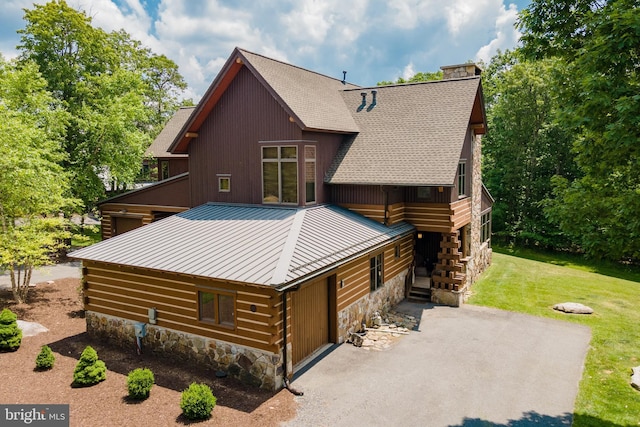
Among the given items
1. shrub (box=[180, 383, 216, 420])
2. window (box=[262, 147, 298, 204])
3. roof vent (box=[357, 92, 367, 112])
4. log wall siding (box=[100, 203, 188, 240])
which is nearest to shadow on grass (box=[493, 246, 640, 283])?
roof vent (box=[357, 92, 367, 112])

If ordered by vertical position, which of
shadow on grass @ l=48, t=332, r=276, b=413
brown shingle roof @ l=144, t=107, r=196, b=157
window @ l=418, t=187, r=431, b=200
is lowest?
shadow on grass @ l=48, t=332, r=276, b=413

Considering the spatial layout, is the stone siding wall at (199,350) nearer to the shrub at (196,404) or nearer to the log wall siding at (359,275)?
the shrub at (196,404)

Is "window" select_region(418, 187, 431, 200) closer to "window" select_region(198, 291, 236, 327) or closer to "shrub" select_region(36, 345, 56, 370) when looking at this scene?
"window" select_region(198, 291, 236, 327)

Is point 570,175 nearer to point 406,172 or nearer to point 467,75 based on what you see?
point 467,75

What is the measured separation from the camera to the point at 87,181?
23.3 meters

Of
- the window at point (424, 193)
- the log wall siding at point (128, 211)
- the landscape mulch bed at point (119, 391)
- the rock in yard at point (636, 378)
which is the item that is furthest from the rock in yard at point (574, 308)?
the log wall siding at point (128, 211)

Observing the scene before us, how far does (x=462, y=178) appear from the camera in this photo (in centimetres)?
1803

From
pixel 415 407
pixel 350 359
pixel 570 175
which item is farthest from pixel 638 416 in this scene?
pixel 570 175

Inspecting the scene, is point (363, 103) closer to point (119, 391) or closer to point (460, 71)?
point (460, 71)

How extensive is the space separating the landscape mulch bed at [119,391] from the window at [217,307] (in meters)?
1.30

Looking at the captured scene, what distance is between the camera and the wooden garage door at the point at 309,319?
1112cm

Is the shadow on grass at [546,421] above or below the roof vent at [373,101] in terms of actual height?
below

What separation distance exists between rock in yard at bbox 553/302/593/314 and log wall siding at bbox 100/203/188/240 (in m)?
15.6

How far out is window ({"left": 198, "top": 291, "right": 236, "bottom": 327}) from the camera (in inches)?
418
